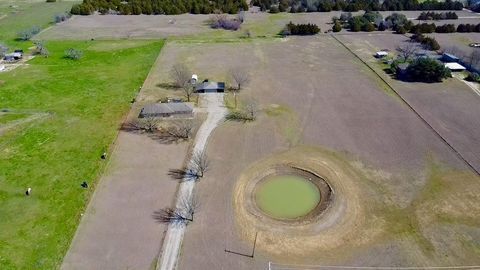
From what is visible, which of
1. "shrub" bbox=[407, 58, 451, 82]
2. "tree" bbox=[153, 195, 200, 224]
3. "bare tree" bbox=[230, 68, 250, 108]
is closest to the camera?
"tree" bbox=[153, 195, 200, 224]

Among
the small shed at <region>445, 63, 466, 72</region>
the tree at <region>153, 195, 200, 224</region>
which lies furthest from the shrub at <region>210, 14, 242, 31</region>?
the tree at <region>153, 195, 200, 224</region>

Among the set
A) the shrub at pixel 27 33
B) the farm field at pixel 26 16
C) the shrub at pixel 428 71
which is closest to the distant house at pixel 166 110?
the shrub at pixel 428 71

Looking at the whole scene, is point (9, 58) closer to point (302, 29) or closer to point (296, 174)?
point (302, 29)

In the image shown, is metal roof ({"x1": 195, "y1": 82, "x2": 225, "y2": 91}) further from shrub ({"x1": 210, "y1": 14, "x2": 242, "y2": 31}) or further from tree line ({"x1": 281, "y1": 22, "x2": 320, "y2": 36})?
shrub ({"x1": 210, "y1": 14, "x2": 242, "y2": 31})

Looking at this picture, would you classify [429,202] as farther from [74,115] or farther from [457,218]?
[74,115]

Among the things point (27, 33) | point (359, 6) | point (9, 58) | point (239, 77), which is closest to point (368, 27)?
point (359, 6)

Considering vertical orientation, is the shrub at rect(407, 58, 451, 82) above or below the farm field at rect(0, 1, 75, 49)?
below

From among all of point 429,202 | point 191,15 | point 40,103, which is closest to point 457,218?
point 429,202
